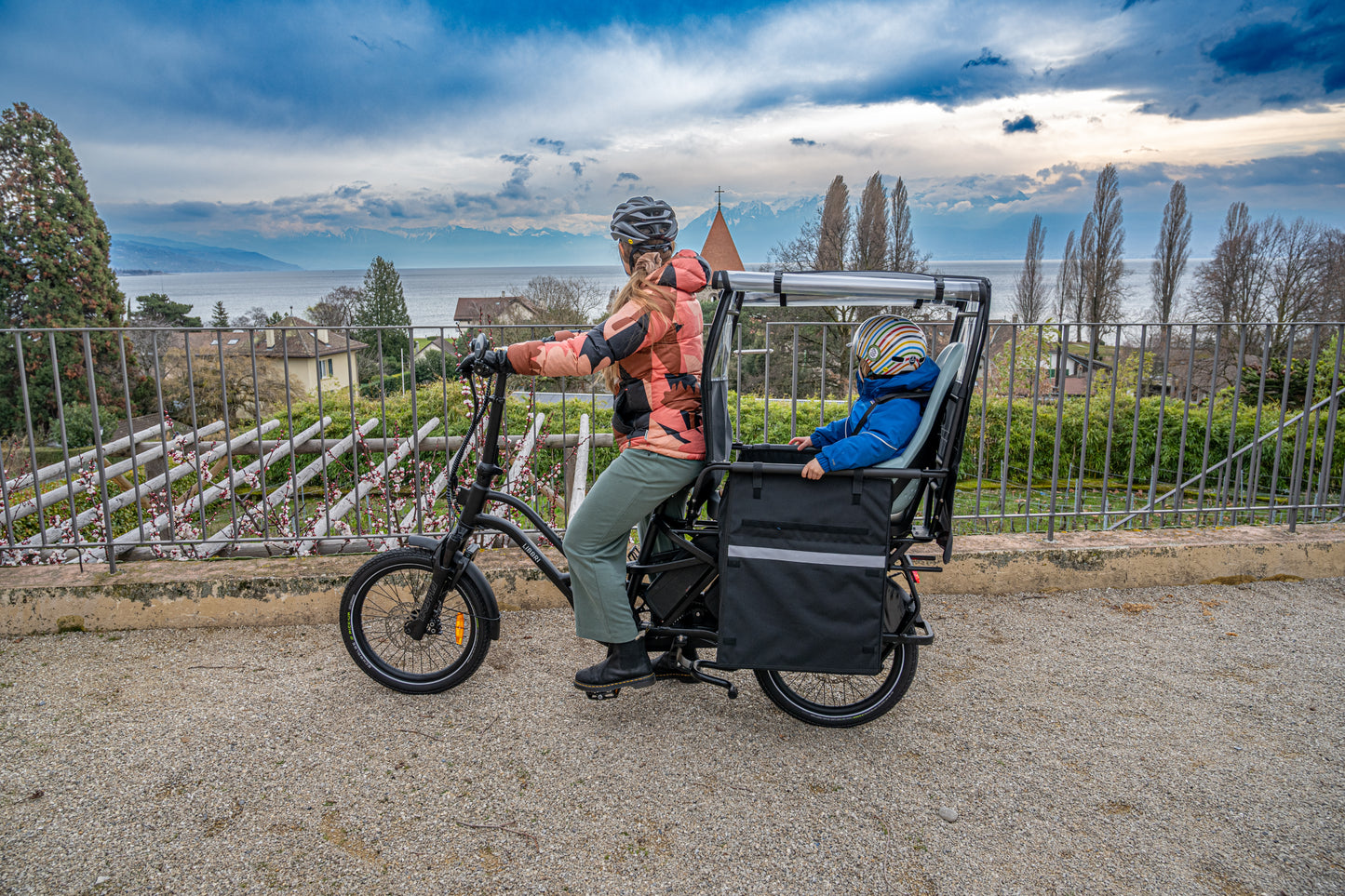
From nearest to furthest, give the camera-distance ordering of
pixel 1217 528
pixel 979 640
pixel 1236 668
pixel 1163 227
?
pixel 1236 668 < pixel 979 640 < pixel 1217 528 < pixel 1163 227

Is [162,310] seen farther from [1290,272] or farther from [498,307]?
[1290,272]

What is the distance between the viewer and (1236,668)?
143 inches

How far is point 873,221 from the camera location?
48438mm

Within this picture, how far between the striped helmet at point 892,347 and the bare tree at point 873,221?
4722cm

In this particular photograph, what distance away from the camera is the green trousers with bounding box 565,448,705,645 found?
2.84m

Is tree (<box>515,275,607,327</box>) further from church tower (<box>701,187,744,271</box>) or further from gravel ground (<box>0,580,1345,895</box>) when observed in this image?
gravel ground (<box>0,580,1345,895</box>)

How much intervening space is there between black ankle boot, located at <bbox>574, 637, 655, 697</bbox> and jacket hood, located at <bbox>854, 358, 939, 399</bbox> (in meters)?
1.35

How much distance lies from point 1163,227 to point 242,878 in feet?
209

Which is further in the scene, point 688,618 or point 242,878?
point 688,618

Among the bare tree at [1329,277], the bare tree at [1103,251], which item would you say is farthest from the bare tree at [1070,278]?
the bare tree at [1329,277]

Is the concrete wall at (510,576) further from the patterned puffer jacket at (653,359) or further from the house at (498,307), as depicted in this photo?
the house at (498,307)

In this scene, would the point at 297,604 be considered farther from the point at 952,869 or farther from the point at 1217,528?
the point at 1217,528

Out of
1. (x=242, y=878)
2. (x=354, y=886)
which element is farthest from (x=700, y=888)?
(x=242, y=878)

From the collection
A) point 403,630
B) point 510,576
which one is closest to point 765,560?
point 403,630
